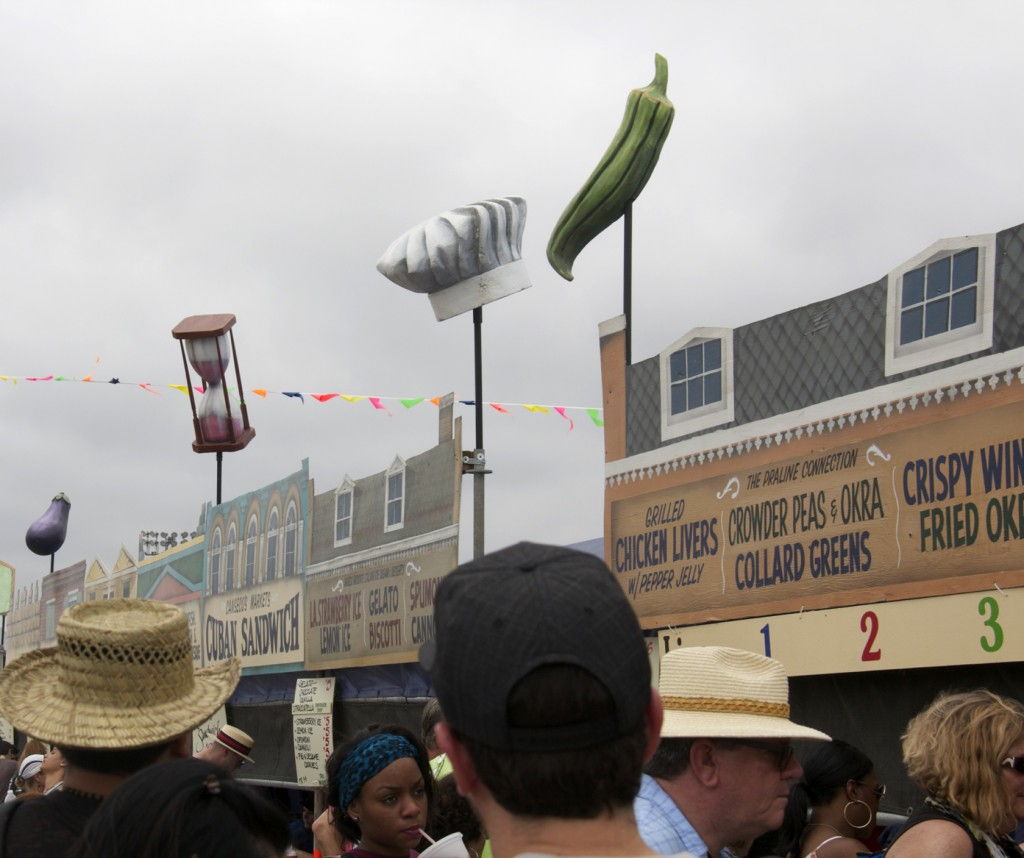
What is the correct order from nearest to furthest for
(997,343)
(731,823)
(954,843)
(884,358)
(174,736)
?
(174,736) < (731,823) < (954,843) < (997,343) < (884,358)

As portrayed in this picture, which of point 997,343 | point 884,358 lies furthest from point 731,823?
point 884,358

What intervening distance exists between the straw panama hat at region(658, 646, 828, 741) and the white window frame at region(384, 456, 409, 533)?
346 inches

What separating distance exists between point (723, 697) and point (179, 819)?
1482 millimetres

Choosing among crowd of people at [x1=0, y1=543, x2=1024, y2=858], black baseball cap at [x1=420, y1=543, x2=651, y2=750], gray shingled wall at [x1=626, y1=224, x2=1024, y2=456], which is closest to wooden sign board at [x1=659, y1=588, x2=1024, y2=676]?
gray shingled wall at [x1=626, y1=224, x2=1024, y2=456]

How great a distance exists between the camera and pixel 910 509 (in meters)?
6.87

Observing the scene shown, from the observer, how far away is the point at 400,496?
12180mm

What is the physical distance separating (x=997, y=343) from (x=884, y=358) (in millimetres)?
798

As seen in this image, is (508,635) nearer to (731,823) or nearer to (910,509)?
(731,823)

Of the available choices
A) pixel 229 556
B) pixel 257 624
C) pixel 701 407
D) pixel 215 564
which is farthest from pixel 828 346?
pixel 215 564

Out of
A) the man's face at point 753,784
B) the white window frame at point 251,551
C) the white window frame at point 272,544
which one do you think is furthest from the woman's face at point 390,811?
the white window frame at point 251,551

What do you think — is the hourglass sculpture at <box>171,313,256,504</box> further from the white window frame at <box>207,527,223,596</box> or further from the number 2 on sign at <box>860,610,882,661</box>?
the number 2 on sign at <box>860,610,882,661</box>

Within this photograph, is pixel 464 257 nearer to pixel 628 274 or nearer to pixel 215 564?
pixel 628 274

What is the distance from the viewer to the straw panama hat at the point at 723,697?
3.09 m

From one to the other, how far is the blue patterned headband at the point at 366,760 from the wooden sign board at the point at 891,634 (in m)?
3.08
